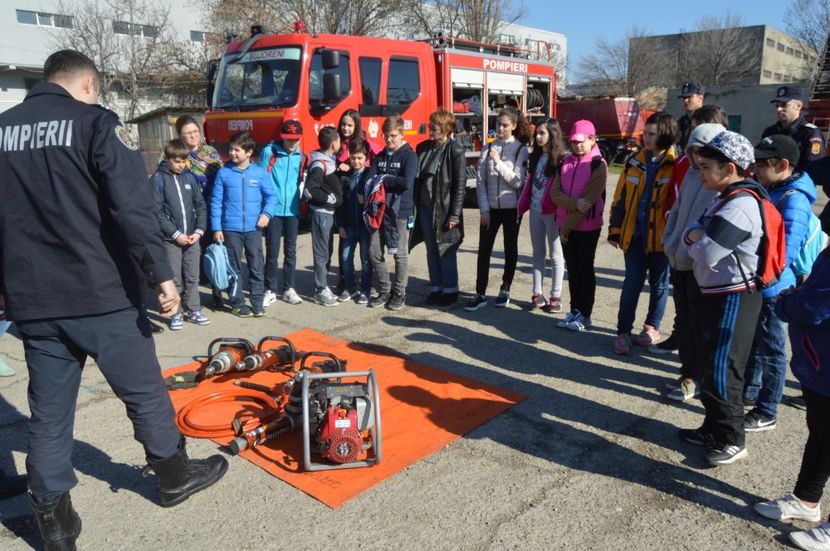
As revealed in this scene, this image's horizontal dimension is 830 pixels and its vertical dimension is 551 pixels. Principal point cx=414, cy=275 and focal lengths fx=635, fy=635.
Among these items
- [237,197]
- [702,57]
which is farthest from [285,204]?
[702,57]

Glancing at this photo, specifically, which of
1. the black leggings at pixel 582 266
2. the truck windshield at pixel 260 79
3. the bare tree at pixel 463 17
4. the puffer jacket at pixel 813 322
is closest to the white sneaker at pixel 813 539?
the puffer jacket at pixel 813 322

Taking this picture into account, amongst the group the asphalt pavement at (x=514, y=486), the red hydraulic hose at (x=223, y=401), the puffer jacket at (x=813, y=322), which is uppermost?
the puffer jacket at (x=813, y=322)

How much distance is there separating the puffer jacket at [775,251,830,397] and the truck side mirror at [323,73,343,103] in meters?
7.77

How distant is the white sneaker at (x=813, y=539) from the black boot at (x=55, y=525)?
10.7 ft

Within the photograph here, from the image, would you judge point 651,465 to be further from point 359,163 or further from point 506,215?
point 359,163

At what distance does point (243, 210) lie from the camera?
246 inches

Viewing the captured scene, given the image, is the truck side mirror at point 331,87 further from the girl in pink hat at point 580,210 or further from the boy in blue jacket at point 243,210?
the girl in pink hat at point 580,210

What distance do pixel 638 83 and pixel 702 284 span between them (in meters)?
51.4

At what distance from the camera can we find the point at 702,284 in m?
3.44

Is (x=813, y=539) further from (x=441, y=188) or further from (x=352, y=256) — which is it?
(x=352, y=256)

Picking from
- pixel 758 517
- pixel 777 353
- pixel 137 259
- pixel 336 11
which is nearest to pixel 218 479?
pixel 137 259

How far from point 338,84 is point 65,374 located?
7.36m

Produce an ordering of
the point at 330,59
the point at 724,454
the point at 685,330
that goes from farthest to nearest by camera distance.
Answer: the point at 330,59 < the point at 685,330 < the point at 724,454

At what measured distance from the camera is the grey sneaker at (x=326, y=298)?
22.4ft
